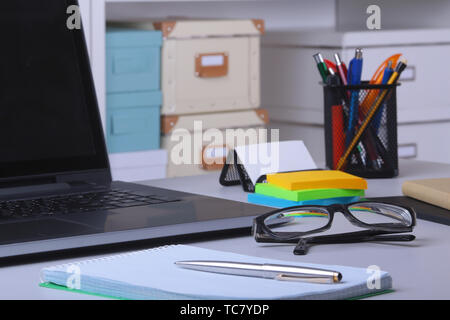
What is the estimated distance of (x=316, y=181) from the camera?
88 cm

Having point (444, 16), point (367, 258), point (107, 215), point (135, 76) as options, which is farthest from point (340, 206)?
point (444, 16)

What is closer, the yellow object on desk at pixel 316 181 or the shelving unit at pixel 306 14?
the yellow object on desk at pixel 316 181

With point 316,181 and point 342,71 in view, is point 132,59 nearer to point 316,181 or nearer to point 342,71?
point 342,71

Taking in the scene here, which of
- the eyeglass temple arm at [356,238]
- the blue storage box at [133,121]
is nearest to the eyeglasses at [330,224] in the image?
the eyeglass temple arm at [356,238]

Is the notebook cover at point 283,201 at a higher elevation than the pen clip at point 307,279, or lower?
higher

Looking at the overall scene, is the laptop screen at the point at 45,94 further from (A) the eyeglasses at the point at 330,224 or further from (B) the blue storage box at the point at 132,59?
(B) the blue storage box at the point at 132,59

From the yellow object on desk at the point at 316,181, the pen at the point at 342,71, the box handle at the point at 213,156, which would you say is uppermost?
the pen at the point at 342,71

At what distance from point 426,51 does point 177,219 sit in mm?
1483

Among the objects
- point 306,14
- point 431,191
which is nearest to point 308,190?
point 431,191

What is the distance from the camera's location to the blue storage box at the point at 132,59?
1.77 metres

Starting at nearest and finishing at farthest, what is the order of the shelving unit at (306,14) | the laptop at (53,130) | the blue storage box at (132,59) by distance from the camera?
the laptop at (53,130) → the blue storage box at (132,59) → the shelving unit at (306,14)

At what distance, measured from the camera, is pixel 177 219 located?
28.7 inches

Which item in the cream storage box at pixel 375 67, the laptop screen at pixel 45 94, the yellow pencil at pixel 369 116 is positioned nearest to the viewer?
the laptop screen at pixel 45 94

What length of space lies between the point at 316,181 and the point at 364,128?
0.23 meters
